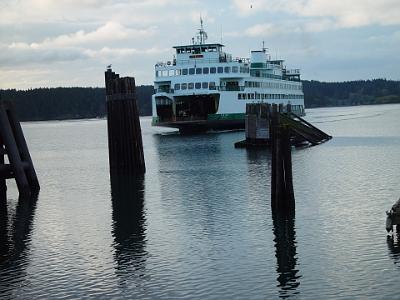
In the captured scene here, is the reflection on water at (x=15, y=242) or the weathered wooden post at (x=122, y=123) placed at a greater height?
the weathered wooden post at (x=122, y=123)

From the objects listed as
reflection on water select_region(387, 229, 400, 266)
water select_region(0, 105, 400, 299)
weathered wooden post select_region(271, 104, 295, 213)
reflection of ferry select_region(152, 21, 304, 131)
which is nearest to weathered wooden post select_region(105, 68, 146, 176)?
water select_region(0, 105, 400, 299)

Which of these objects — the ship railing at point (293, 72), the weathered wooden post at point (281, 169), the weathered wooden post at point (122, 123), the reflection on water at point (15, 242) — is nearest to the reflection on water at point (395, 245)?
the weathered wooden post at point (281, 169)

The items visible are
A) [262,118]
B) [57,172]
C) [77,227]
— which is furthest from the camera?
[262,118]

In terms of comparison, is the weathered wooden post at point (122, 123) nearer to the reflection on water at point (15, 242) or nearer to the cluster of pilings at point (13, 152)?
the cluster of pilings at point (13, 152)

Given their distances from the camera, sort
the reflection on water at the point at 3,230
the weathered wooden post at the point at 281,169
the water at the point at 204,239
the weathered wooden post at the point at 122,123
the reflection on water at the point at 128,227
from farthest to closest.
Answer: the weathered wooden post at the point at 122,123, the weathered wooden post at the point at 281,169, the reflection on water at the point at 3,230, the reflection on water at the point at 128,227, the water at the point at 204,239

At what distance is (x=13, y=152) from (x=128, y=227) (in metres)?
8.24

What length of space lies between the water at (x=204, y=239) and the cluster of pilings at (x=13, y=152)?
0.92m

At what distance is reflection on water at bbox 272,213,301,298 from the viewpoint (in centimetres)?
1598

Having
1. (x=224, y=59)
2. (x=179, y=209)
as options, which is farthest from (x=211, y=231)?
(x=224, y=59)

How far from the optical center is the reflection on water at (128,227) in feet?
60.0

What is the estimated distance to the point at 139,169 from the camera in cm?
3888

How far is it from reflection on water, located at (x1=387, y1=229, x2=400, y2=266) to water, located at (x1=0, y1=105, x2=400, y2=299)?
0.12 ft

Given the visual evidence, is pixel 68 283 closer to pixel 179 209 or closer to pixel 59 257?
pixel 59 257

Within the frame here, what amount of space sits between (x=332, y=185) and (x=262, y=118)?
23.5 metres
